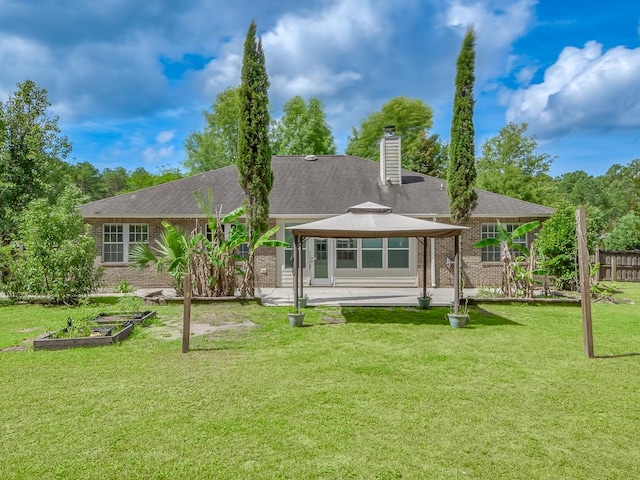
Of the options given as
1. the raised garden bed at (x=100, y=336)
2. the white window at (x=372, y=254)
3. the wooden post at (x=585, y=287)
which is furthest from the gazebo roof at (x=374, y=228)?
the white window at (x=372, y=254)

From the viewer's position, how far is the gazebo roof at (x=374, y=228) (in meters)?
8.57

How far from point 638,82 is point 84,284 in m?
37.1

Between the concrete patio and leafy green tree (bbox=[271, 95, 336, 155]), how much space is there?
21966 mm

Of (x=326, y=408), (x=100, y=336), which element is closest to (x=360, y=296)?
(x=100, y=336)

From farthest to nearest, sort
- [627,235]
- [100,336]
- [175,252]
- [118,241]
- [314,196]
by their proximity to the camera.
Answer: [627,235] < [314,196] < [118,241] < [175,252] < [100,336]

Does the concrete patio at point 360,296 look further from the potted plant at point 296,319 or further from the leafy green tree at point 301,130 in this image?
the leafy green tree at point 301,130

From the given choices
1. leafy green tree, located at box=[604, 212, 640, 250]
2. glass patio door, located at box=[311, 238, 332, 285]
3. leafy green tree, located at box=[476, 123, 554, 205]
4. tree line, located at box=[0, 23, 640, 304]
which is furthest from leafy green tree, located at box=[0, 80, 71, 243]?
leafy green tree, located at box=[604, 212, 640, 250]

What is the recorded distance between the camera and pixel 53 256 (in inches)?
430

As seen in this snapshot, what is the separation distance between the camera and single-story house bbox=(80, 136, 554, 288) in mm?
15234

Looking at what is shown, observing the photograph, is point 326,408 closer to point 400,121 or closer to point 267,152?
point 267,152

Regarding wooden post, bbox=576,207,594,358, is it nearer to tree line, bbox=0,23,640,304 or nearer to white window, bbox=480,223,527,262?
tree line, bbox=0,23,640,304

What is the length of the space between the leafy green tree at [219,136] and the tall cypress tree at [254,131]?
2550 centimetres

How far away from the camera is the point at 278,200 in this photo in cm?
1634

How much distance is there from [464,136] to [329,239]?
6.23 metres
